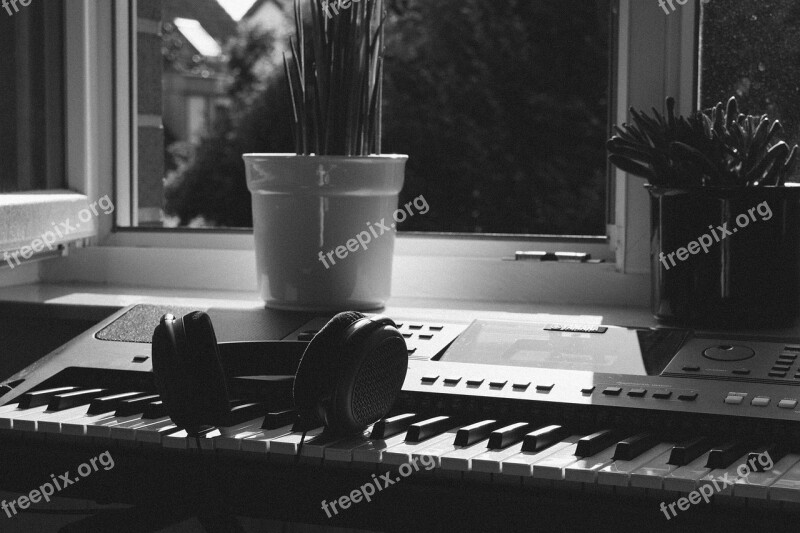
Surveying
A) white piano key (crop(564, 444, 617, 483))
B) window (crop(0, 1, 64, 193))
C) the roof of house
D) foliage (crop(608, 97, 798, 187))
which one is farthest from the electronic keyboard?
the roof of house

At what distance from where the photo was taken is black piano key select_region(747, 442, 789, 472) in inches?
26.8

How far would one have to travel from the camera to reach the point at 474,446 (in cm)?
75

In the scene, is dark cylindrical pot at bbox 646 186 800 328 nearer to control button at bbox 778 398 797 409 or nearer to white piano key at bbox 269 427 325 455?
control button at bbox 778 398 797 409

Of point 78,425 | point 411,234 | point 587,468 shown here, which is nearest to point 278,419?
point 78,425

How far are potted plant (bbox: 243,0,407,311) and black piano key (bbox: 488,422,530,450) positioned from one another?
472mm

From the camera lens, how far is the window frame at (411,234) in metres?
1.29

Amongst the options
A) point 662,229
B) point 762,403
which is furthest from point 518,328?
point 762,403

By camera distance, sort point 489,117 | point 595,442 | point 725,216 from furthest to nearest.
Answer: point 489,117, point 725,216, point 595,442

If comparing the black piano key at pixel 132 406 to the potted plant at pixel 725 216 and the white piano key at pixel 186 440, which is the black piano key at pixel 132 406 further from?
the potted plant at pixel 725 216

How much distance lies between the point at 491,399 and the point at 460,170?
3.44m

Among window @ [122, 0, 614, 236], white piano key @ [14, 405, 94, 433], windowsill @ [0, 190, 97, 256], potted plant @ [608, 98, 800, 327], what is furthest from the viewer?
window @ [122, 0, 614, 236]

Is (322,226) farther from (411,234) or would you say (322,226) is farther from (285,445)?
(285,445)

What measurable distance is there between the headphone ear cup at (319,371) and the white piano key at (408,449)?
56mm

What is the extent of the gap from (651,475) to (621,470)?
2 centimetres
